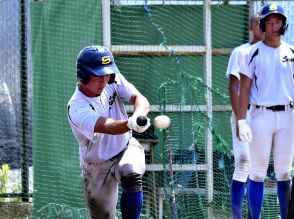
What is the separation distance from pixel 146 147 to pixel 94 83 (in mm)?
3148

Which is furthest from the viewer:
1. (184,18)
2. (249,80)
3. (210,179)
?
(184,18)

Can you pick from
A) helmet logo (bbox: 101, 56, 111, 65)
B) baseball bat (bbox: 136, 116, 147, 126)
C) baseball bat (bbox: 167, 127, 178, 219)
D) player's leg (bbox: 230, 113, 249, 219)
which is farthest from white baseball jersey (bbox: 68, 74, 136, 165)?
baseball bat (bbox: 167, 127, 178, 219)

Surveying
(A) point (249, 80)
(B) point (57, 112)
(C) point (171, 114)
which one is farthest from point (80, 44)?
(A) point (249, 80)

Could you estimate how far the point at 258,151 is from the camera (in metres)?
5.71

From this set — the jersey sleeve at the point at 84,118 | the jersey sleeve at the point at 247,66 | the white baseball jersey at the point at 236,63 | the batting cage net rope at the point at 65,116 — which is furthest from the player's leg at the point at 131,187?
the batting cage net rope at the point at 65,116

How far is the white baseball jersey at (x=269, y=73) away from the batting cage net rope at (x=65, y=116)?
2.17 meters

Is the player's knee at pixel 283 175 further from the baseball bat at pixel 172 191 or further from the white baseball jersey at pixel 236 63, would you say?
the baseball bat at pixel 172 191

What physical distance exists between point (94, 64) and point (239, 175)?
186cm

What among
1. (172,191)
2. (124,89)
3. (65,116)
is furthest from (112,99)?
(65,116)

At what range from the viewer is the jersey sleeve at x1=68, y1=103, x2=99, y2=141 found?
4.68 meters

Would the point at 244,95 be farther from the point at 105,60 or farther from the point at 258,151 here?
the point at 105,60

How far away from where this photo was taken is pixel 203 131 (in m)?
8.12

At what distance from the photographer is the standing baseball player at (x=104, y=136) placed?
4.79 meters

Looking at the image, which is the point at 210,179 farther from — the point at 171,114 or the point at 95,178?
the point at 95,178
